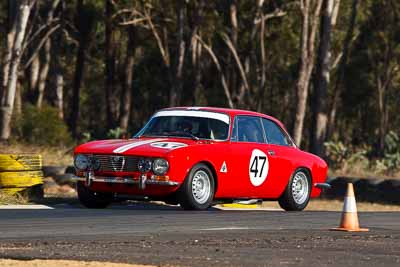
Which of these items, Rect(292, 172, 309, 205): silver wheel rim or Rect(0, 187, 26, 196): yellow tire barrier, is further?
Rect(292, 172, 309, 205): silver wheel rim

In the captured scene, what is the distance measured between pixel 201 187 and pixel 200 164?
13.2 inches

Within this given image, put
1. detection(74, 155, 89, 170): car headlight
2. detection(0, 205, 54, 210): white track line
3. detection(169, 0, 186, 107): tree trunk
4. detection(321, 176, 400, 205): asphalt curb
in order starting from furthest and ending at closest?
detection(169, 0, 186, 107): tree trunk → detection(321, 176, 400, 205): asphalt curb → detection(0, 205, 54, 210): white track line → detection(74, 155, 89, 170): car headlight

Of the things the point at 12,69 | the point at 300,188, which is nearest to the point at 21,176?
the point at 300,188

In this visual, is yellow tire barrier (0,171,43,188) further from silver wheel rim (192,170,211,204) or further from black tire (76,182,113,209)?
silver wheel rim (192,170,211,204)

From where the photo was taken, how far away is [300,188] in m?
18.1

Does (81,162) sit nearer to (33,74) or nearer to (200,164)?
(200,164)

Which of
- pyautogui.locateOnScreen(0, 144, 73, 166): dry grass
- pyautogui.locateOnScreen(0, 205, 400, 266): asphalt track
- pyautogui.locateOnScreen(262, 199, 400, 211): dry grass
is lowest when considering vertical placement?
pyautogui.locateOnScreen(262, 199, 400, 211): dry grass

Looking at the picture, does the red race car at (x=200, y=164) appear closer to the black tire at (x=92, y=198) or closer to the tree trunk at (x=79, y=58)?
the black tire at (x=92, y=198)

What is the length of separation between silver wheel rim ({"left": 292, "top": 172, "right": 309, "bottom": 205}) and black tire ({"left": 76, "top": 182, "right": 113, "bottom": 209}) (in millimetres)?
2918

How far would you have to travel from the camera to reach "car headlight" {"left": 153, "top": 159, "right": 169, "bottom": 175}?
15562mm

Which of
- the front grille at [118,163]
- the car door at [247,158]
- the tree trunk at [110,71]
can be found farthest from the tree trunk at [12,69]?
the front grille at [118,163]

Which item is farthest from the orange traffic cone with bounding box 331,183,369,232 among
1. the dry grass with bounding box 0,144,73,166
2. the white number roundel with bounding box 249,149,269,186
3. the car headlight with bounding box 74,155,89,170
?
the dry grass with bounding box 0,144,73,166

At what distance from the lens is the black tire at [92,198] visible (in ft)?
53.8

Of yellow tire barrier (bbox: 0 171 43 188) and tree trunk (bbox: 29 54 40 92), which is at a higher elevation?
tree trunk (bbox: 29 54 40 92)
